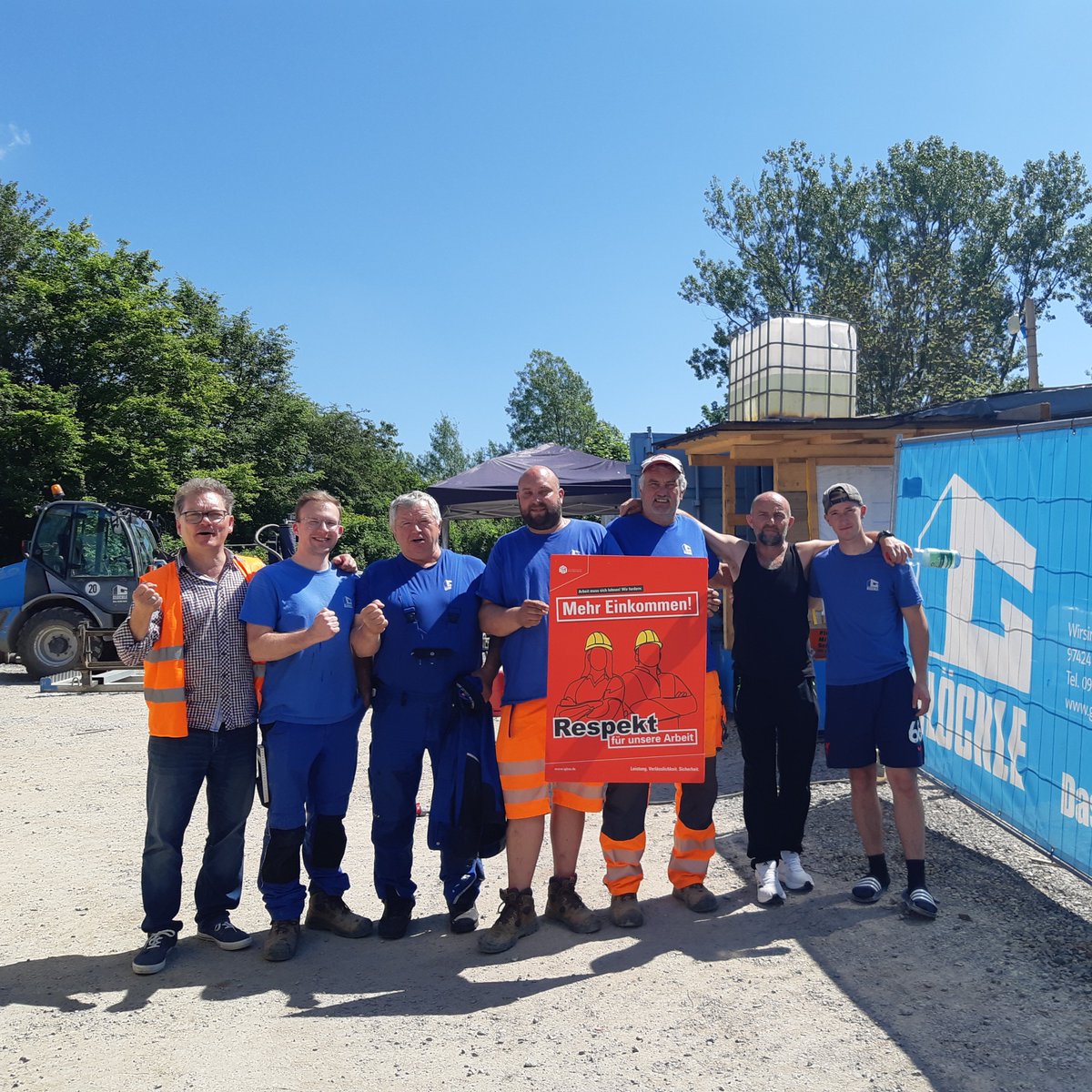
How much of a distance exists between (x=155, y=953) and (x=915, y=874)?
3.39 m

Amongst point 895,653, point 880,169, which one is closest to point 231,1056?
point 895,653

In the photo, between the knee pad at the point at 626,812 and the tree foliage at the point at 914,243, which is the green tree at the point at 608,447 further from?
the knee pad at the point at 626,812

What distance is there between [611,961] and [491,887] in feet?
3.78

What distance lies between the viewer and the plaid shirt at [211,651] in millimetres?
3906

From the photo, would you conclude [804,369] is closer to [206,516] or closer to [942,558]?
[942,558]

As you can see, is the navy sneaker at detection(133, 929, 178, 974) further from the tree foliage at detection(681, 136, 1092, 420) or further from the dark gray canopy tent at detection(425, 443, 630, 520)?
the tree foliage at detection(681, 136, 1092, 420)

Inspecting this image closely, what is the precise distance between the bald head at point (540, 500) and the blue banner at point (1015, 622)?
2.28 m

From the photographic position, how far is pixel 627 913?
416 cm

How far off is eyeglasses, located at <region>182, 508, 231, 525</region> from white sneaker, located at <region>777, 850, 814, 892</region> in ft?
10.5

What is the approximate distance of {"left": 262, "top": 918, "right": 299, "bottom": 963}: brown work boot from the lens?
389 cm

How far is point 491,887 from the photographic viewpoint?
4816 millimetres

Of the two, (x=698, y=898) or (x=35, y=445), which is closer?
(x=698, y=898)

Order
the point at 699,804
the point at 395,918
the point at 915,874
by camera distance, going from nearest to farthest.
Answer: the point at 395,918, the point at 915,874, the point at 699,804

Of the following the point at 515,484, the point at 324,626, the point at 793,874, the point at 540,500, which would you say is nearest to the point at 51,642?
the point at 515,484
